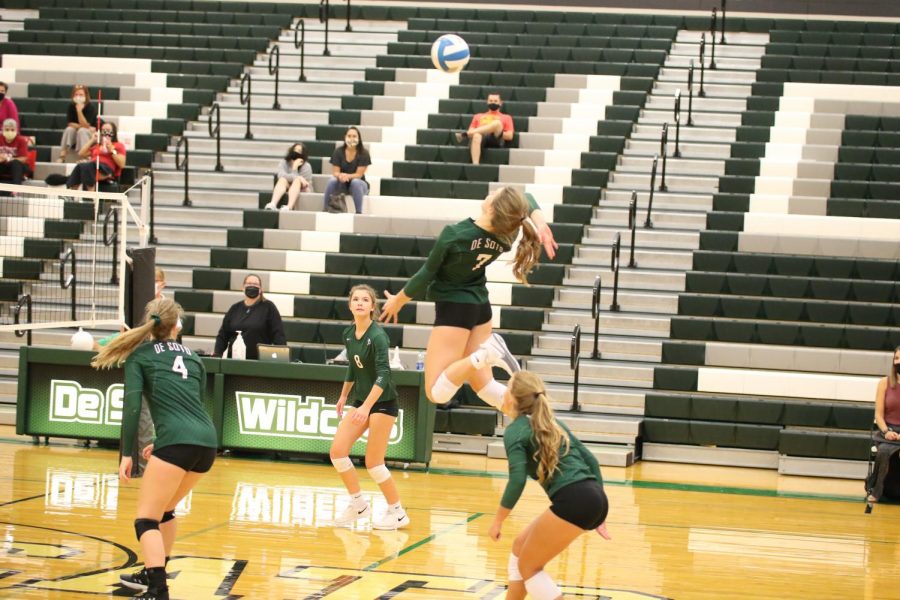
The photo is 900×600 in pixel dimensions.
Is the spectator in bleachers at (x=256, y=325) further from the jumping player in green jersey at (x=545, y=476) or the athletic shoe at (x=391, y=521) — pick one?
the jumping player in green jersey at (x=545, y=476)

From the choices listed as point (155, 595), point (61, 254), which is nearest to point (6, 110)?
point (61, 254)

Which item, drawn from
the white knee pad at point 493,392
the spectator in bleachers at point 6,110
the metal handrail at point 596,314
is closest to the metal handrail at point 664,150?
the metal handrail at point 596,314

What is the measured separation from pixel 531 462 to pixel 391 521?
311cm

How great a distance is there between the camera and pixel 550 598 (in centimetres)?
598

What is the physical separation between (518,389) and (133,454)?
2318 millimetres

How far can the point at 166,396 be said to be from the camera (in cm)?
645

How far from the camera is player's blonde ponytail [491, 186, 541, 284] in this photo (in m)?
6.78

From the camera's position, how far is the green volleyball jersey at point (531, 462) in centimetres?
580

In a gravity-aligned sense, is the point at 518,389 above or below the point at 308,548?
above

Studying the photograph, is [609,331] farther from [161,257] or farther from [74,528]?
[74,528]

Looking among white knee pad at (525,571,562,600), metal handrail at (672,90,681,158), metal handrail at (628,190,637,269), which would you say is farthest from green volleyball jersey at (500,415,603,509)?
metal handrail at (672,90,681,158)

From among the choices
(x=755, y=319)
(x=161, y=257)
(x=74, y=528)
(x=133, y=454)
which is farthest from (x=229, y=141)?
(x=133, y=454)

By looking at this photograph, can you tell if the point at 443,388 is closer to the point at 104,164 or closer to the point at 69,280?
the point at 69,280

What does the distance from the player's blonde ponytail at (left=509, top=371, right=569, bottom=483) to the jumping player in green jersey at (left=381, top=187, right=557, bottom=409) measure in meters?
0.73
